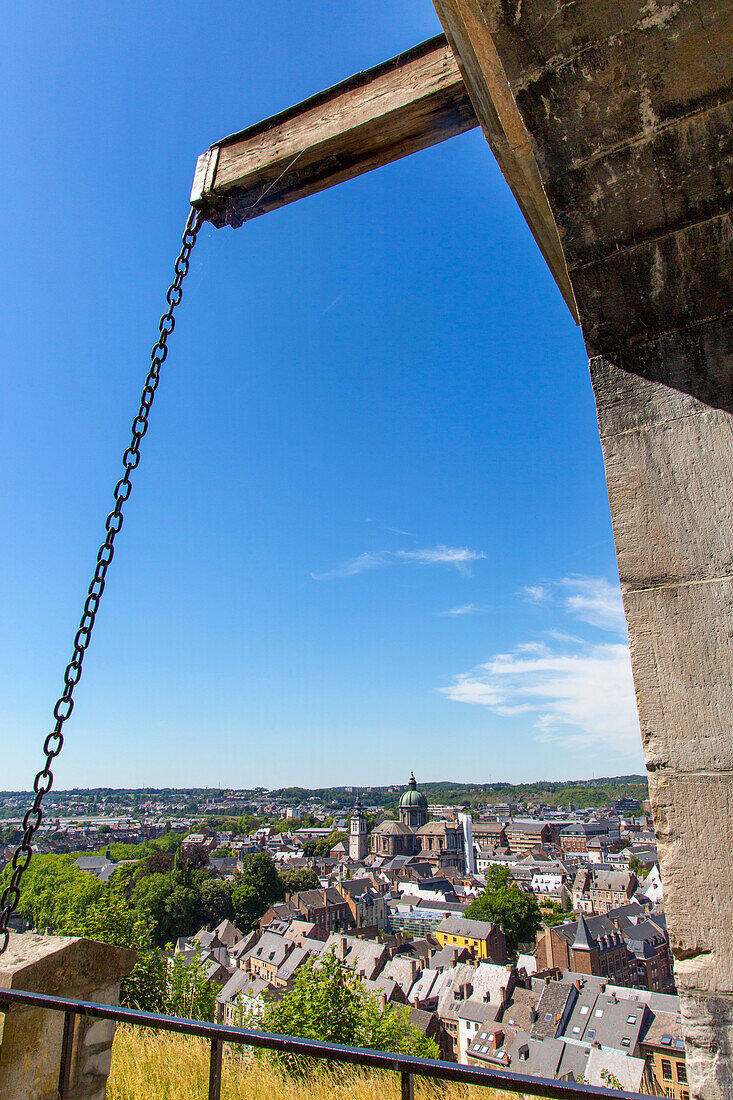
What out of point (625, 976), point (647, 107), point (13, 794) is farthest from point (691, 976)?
point (13, 794)

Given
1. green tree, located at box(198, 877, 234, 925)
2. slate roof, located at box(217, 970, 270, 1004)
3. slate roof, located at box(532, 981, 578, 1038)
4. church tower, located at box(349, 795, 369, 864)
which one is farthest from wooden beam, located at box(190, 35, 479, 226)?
church tower, located at box(349, 795, 369, 864)

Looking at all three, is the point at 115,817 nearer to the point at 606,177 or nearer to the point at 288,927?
the point at 288,927

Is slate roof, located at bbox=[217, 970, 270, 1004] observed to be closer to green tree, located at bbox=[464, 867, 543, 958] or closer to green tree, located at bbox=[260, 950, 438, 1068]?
green tree, located at bbox=[260, 950, 438, 1068]

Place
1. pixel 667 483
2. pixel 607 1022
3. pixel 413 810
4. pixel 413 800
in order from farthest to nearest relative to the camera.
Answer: pixel 413 800
pixel 413 810
pixel 607 1022
pixel 667 483

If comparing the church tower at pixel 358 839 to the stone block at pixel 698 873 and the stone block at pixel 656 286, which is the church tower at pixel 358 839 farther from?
the stone block at pixel 656 286

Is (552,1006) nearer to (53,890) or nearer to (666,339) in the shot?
(53,890)

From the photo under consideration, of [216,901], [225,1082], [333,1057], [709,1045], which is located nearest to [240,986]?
[216,901]
